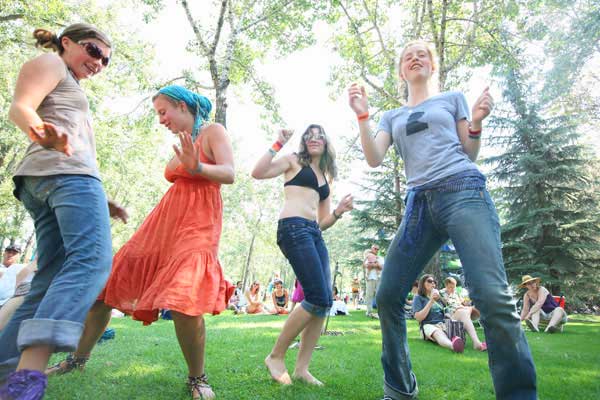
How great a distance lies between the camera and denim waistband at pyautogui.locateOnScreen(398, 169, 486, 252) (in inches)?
99.7

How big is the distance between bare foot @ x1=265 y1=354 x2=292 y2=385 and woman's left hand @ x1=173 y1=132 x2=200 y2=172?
184cm

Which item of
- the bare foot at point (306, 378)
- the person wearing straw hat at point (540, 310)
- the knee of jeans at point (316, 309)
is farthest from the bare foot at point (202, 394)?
the person wearing straw hat at point (540, 310)

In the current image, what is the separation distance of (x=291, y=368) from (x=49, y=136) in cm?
314

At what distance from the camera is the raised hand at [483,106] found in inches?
100

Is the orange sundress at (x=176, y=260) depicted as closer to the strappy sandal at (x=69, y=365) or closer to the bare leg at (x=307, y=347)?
the strappy sandal at (x=69, y=365)

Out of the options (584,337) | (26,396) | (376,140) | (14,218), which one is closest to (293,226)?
(376,140)

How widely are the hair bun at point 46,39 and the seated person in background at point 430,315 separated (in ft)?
19.5

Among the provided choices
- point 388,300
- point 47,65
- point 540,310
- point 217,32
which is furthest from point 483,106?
point 540,310

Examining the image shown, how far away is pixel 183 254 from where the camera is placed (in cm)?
279

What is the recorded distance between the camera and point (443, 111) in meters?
2.84

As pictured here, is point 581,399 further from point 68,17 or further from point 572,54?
point 68,17

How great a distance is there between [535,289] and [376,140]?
965cm

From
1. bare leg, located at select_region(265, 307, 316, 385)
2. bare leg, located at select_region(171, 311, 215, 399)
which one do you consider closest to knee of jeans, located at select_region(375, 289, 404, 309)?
bare leg, located at select_region(265, 307, 316, 385)

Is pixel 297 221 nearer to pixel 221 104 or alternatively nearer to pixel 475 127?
pixel 475 127
